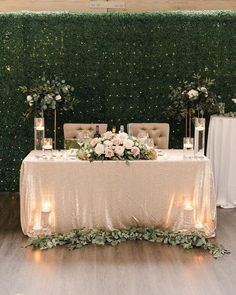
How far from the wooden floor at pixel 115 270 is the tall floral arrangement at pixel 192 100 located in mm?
2137

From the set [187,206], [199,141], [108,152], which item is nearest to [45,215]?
[108,152]

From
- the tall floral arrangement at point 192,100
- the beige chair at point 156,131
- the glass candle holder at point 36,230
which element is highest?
the tall floral arrangement at point 192,100

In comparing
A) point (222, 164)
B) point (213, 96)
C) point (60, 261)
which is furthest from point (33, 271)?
point (213, 96)

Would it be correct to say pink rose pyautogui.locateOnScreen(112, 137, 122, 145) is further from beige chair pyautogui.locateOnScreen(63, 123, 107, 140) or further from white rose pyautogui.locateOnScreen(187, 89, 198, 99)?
white rose pyautogui.locateOnScreen(187, 89, 198, 99)

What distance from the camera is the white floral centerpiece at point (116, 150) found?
5.46m

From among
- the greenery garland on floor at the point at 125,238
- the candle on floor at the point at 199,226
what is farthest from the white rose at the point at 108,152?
the candle on floor at the point at 199,226

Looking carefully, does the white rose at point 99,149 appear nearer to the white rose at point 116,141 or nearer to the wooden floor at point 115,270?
the white rose at point 116,141

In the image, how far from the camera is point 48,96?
7004 mm

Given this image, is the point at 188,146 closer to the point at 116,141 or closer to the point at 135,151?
the point at 135,151

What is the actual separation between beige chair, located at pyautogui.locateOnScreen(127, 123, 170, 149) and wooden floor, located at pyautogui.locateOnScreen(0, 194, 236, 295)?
1677 millimetres

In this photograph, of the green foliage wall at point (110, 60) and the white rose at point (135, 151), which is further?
the green foliage wall at point (110, 60)

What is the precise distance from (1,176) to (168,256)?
135 inches

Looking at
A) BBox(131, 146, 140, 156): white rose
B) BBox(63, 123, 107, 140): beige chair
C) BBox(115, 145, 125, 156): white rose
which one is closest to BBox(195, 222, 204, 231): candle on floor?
BBox(131, 146, 140, 156): white rose

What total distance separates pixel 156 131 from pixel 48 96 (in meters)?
1.45
